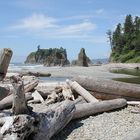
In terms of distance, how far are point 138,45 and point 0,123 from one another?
123972 mm

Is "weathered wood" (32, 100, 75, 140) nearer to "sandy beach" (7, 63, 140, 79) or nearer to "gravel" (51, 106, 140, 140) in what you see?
"gravel" (51, 106, 140, 140)

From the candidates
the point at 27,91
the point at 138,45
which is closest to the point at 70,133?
the point at 27,91

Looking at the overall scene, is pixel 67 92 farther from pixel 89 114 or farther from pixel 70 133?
pixel 70 133

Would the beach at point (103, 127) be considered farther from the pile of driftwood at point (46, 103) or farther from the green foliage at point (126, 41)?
the green foliage at point (126, 41)

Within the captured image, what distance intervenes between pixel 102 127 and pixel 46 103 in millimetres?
3860

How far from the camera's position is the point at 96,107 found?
45.8 feet

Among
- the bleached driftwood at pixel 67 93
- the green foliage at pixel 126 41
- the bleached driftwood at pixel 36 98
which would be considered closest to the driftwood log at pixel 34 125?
the bleached driftwood at pixel 67 93

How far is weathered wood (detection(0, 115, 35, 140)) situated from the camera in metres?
8.66

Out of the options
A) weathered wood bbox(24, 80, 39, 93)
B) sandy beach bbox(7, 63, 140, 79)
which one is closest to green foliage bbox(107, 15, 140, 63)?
sandy beach bbox(7, 63, 140, 79)

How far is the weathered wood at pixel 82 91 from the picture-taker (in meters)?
15.5

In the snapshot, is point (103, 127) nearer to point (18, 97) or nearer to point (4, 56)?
point (18, 97)

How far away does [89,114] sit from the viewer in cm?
1359

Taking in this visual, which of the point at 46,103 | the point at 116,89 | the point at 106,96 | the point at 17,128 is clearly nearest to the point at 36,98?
the point at 46,103

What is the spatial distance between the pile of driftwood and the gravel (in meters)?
0.29
